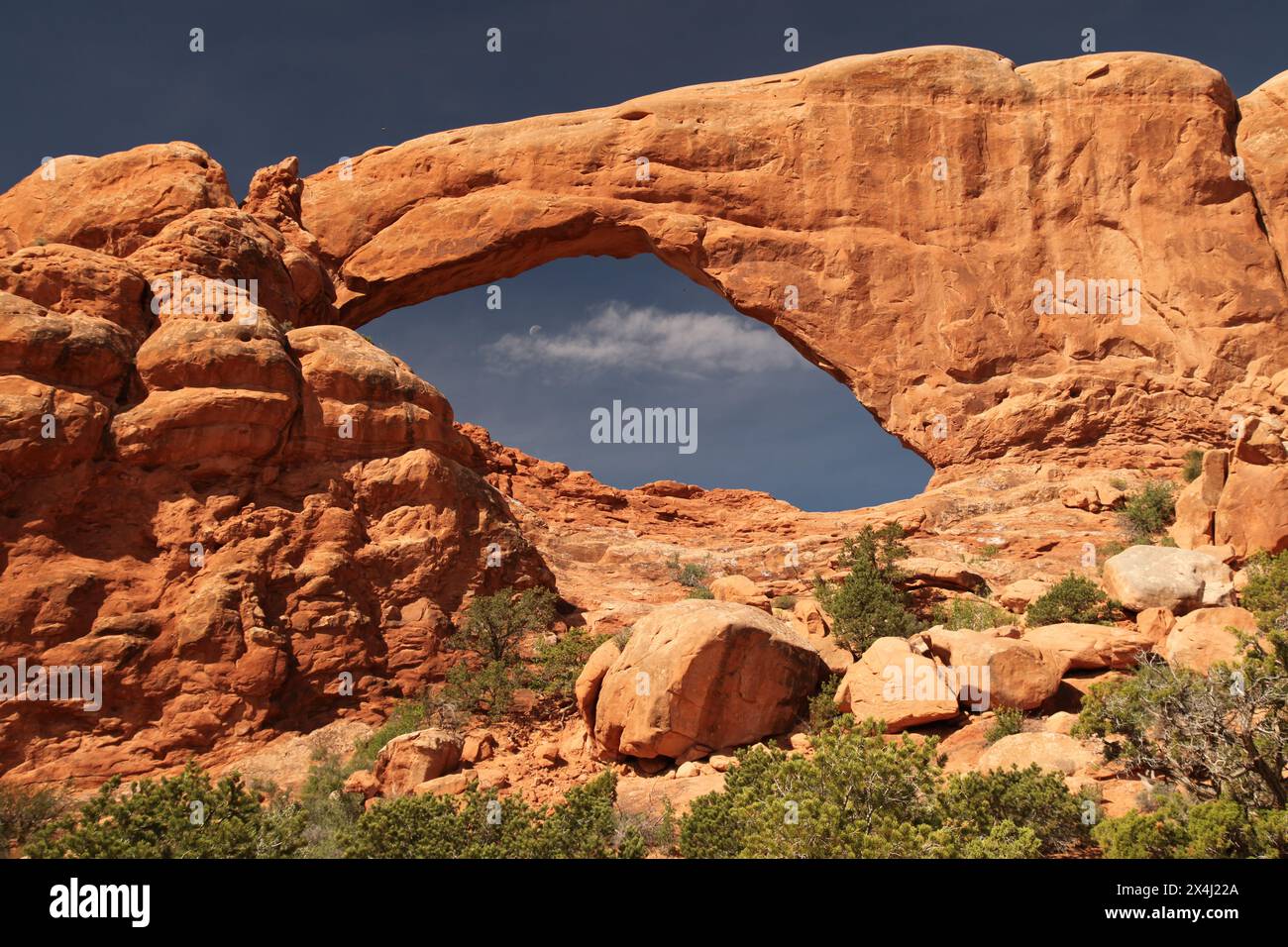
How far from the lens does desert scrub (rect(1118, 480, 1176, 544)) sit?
66.0 ft

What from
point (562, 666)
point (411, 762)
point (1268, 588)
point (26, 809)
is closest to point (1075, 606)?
point (1268, 588)

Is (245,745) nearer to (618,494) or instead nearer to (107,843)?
(107,843)

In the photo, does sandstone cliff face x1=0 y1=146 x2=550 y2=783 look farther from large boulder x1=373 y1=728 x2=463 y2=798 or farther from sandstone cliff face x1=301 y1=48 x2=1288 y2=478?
sandstone cliff face x1=301 y1=48 x2=1288 y2=478

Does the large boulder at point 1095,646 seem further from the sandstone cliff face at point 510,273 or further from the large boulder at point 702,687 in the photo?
the sandstone cliff face at point 510,273

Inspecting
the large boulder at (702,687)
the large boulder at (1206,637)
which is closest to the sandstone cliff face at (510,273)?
the large boulder at (702,687)

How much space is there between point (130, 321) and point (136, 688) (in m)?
7.30

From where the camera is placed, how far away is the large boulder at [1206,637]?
12133mm

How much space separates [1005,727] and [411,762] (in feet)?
25.3

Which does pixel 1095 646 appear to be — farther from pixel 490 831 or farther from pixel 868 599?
pixel 490 831

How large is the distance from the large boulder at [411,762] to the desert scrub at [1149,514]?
14.2m

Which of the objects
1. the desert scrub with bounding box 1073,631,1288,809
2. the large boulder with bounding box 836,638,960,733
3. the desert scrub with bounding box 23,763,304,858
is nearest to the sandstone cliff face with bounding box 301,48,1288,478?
the large boulder with bounding box 836,638,960,733

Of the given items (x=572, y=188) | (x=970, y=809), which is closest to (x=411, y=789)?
(x=970, y=809)

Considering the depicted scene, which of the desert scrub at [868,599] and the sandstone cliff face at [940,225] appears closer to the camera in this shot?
the desert scrub at [868,599]

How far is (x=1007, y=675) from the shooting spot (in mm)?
12930
